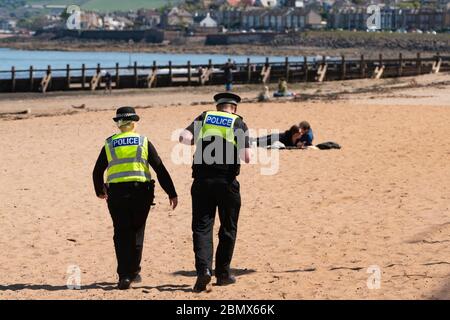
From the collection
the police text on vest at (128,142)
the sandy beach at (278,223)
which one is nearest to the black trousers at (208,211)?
the sandy beach at (278,223)

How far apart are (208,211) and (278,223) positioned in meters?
3.58

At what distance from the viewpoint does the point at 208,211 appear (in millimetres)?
9250

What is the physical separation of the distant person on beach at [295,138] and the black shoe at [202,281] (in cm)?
1122

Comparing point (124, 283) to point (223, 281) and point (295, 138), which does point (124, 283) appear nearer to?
point (223, 281)

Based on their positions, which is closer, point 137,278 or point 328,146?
point 137,278

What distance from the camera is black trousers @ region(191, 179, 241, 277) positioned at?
30.0ft

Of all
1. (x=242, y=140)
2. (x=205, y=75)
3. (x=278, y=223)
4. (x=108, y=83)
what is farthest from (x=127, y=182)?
(x=205, y=75)

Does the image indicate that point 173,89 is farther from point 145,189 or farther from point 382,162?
point 145,189

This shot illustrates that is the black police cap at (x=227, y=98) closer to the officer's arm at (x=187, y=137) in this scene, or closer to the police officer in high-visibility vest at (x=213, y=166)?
the police officer in high-visibility vest at (x=213, y=166)

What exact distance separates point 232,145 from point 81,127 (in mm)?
17767

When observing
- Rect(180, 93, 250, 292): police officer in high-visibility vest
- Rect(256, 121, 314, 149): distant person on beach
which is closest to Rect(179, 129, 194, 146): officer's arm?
Rect(180, 93, 250, 292): police officer in high-visibility vest

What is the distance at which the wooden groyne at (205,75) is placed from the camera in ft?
174

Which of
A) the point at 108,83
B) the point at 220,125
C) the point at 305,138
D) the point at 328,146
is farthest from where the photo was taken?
the point at 108,83
